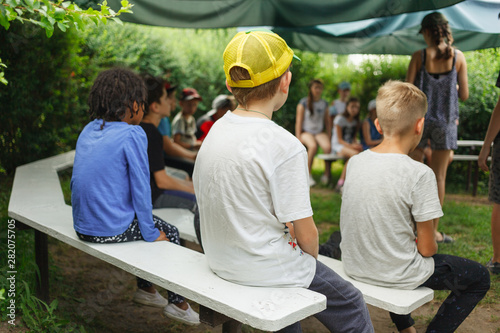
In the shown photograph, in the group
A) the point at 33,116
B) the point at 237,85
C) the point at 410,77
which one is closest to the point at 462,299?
the point at 237,85

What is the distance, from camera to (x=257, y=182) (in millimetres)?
1903

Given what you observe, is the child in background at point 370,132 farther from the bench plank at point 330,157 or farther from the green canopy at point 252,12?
the green canopy at point 252,12

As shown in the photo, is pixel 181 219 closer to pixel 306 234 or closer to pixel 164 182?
pixel 164 182

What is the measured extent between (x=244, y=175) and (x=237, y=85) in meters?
0.37

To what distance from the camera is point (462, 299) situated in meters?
2.53

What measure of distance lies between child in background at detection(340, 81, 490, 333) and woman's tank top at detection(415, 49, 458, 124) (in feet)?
5.99

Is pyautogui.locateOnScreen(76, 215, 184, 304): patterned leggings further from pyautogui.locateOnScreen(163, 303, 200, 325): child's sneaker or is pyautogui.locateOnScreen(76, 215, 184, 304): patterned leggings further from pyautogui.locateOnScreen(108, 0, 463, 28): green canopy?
pyautogui.locateOnScreen(108, 0, 463, 28): green canopy

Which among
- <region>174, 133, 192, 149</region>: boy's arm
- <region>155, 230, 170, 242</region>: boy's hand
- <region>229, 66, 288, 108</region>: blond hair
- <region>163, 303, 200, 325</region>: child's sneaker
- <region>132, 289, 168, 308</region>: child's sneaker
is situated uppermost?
<region>229, 66, 288, 108</region>: blond hair

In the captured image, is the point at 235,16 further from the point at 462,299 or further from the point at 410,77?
the point at 462,299

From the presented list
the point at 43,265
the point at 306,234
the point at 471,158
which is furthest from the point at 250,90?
the point at 471,158

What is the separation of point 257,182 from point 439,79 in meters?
2.90

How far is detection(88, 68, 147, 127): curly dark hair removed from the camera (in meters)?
2.84

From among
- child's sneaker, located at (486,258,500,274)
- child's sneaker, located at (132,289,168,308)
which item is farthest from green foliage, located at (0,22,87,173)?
child's sneaker, located at (486,258,500,274)

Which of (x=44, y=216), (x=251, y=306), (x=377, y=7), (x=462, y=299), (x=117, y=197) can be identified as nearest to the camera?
(x=251, y=306)
